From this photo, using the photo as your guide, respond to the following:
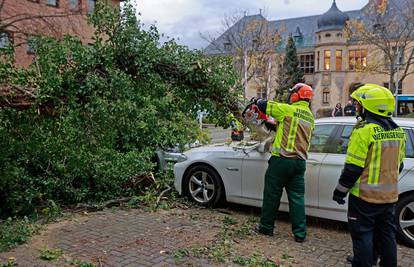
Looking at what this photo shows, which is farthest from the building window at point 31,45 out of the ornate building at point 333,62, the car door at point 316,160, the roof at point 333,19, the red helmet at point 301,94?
the roof at point 333,19

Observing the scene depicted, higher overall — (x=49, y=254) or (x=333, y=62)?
(x=333, y=62)

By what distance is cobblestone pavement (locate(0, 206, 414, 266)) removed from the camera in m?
4.80

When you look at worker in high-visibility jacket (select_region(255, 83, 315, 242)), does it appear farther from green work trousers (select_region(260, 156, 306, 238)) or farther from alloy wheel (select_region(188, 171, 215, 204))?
alloy wheel (select_region(188, 171, 215, 204))

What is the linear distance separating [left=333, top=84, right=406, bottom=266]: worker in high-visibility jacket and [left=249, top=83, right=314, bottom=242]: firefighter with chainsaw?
131 centimetres

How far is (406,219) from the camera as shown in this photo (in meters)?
5.44

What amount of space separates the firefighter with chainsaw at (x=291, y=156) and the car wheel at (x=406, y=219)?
1.15 metres

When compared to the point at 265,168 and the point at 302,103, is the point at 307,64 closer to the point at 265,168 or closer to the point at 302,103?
the point at 265,168

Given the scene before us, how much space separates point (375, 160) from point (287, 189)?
1734mm

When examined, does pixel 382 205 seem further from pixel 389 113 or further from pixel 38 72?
pixel 38 72

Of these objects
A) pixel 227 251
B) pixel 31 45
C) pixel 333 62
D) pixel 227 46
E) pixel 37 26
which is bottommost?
pixel 227 251

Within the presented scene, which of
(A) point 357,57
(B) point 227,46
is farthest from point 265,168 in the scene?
(A) point 357,57

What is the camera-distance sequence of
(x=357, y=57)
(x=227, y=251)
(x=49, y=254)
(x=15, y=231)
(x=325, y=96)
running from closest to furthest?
(x=49, y=254) < (x=227, y=251) < (x=15, y=231) < (x=357, y=57) < (x=325, y=96)

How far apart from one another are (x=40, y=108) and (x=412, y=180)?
472 centimetres

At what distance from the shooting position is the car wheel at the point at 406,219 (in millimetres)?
5367
